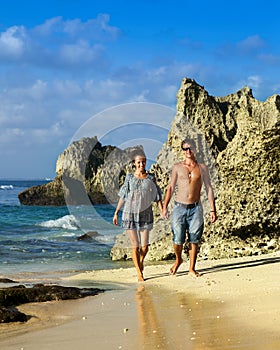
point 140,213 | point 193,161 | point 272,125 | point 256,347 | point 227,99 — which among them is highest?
point 227,99

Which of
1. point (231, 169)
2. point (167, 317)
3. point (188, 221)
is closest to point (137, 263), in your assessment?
point (188, 221)

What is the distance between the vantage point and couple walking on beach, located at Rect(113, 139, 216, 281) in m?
8.19

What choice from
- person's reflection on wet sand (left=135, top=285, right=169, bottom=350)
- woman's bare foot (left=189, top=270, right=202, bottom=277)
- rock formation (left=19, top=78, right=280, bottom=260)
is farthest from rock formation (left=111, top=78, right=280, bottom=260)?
person's reflection on wet sand (left=135, top=285, right=169, bottom=350)

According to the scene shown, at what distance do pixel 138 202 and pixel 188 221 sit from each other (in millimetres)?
771

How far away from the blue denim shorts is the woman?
306 millimetres

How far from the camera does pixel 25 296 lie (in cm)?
635

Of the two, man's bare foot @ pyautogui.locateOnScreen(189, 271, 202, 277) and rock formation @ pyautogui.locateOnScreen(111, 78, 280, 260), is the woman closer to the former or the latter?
man's bare foot @ pyautogui.locateOnScreen(189, 271, 202, 277)

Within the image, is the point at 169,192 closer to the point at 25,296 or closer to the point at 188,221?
the point at 188,221

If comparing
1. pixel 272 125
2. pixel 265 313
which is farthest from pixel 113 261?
pixel 265 313

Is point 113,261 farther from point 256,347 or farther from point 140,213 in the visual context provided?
point 256,347

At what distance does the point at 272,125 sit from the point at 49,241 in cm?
969

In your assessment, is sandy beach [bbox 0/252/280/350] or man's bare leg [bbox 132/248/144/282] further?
man's bare leg [bbox 132/248/144/282]

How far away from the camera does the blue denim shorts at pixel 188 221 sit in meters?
8.23

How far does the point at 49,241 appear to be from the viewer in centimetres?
1877
